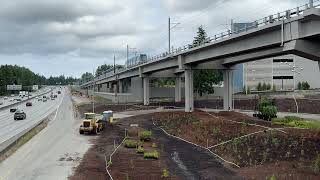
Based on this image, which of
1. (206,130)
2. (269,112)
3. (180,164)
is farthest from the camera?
(269,112)

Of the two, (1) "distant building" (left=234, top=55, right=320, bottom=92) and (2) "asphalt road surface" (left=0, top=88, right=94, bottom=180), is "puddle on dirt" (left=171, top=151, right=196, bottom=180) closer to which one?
(2) "asphalt road surface" (left=0, top=88, right=94, bottom=180)

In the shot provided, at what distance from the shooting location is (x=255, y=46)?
164ft

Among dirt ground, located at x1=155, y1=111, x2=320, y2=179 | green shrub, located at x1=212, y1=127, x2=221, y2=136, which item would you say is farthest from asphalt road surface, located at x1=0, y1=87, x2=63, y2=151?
green shrub, located at x1=212, y1=127, x2=221, y2=136

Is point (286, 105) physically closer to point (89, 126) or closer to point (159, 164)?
point (89, 126)

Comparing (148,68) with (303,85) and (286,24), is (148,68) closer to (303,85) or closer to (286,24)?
(286,24)

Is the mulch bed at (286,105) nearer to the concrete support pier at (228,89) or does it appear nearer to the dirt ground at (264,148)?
the concrete support pier at (228,89)

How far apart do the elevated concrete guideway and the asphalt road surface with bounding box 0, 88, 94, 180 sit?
19367 mm

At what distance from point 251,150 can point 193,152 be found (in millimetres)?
4985

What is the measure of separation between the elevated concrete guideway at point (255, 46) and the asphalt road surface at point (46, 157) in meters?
19.4

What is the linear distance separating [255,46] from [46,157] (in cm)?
2386

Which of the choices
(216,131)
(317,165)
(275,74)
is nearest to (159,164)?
(317,165)

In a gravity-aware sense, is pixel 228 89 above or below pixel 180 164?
above

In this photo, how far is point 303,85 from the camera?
160875mm

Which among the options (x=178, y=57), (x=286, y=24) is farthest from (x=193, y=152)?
(x=178, y=57)
